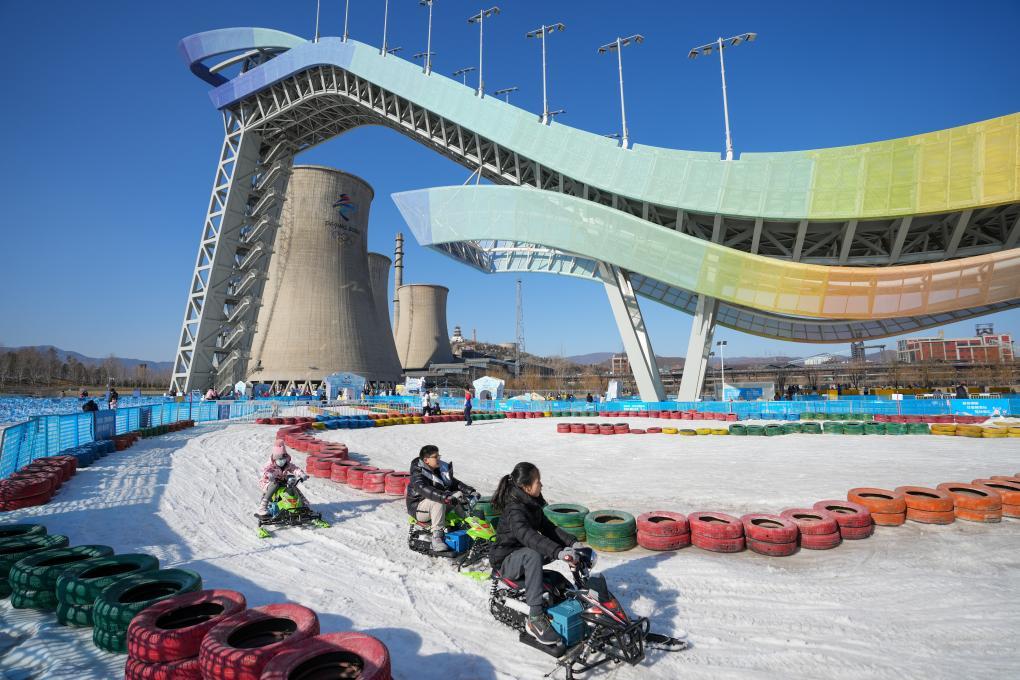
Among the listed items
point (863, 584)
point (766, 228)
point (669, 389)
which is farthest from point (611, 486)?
point (669, 389)

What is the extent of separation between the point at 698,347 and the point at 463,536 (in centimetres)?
2551

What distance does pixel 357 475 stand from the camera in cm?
1084

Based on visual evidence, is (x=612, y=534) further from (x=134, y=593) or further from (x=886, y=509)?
(x=134, y=593)

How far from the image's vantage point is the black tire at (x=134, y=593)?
4.16 metres

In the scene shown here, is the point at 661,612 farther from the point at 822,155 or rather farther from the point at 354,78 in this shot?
the point at 354,78

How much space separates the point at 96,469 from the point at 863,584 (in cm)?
1666

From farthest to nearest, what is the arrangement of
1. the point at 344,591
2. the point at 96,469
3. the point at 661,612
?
1. the point at 96,469
2. the point at 344,591
3. the point at 661,612

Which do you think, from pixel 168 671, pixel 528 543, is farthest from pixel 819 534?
pixel 168 671

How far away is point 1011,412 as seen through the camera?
976 inches

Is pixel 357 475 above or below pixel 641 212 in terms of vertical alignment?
below

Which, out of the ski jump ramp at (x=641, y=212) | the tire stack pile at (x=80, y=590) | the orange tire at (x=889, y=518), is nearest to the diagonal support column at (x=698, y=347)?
the ski jump ramp at (x=641, y=212)

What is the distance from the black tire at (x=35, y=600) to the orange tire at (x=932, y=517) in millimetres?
11961

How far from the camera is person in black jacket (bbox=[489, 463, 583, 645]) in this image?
4.18 metres

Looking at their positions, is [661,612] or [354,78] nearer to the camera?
[661,612]
